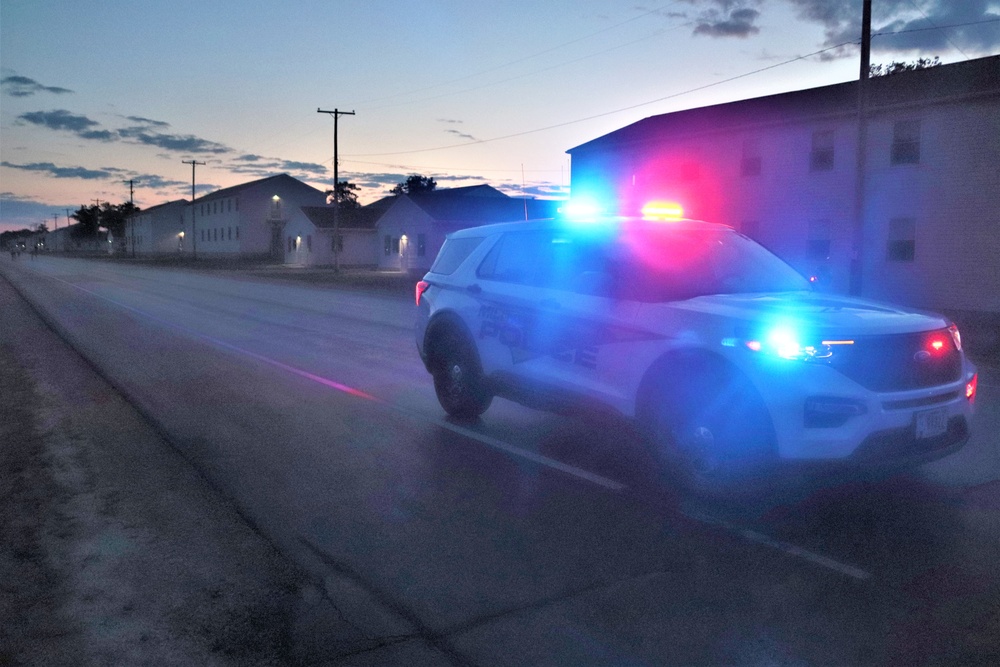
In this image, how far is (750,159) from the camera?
29984 millimetres

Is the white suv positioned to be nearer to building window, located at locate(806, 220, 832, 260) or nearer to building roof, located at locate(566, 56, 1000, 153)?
building roof, located at locate(566, 56, 1000, 153)

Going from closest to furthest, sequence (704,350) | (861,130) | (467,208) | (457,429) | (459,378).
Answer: (704,350), (457,429), (459,378), (861,130), (467,208)

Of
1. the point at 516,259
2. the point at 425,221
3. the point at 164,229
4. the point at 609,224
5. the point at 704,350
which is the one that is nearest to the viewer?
the point at 704,350

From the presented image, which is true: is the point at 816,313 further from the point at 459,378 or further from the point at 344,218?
the point at 344,218

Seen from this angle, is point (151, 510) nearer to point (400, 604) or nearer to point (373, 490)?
point (373, 490)

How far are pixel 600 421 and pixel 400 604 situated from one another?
2657mm

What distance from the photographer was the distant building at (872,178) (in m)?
24.0

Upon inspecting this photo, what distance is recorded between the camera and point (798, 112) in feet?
91.7

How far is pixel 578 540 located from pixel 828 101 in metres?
26.7

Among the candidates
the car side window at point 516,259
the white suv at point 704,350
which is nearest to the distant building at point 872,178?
the car side window at point 516,259

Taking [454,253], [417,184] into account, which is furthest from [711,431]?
[417,184]

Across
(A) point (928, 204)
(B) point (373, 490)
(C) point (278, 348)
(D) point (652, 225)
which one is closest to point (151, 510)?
(B) point (373, 490)

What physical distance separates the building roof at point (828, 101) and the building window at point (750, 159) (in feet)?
2.40

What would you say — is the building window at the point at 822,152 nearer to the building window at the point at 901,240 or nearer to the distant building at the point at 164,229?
the building window at the point at 901,240
